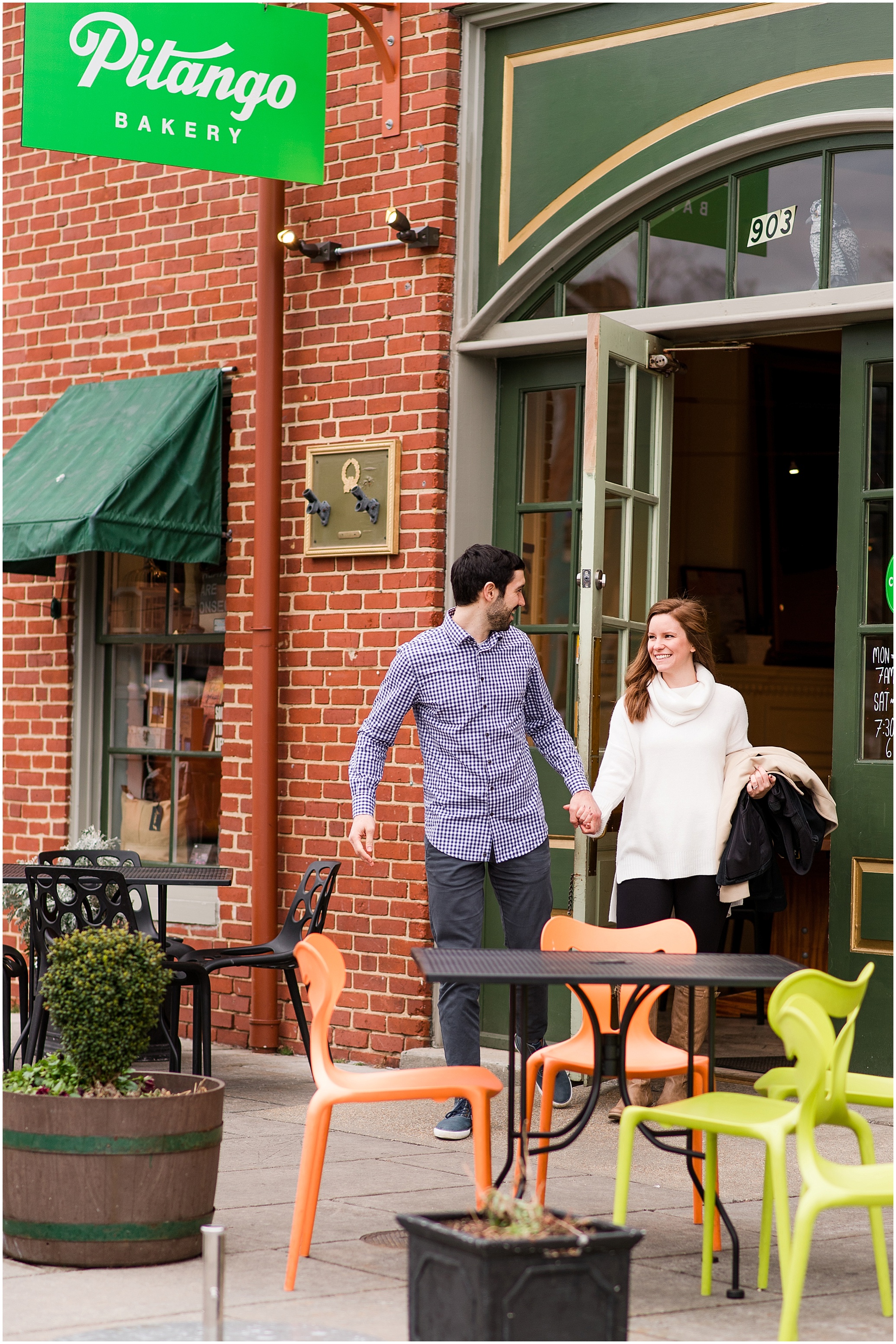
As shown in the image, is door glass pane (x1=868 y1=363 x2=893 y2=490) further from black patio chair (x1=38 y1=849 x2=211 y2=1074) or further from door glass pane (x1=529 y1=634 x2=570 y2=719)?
black patio chair (x1=38 y1=849 x2=211 y2=1074)

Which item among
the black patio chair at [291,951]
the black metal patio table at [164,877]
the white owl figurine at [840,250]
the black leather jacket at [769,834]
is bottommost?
the black patio chair at [291,951]

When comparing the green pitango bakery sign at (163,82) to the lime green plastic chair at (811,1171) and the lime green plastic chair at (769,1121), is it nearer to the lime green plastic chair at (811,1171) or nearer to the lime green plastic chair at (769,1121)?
the lime green plastic chair at (769,1121)

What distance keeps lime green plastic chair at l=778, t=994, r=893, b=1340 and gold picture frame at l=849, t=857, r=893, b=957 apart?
2.61 meters

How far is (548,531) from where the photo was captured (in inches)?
297

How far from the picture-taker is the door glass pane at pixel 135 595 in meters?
8.93

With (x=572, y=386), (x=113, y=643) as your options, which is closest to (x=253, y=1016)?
(x=113, y=643)

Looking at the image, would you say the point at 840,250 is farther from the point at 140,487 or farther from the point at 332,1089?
the point at 332,1089

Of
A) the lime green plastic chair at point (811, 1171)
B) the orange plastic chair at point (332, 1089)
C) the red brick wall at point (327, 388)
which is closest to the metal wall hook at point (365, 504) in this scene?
the red brick wall at point (327, 388)

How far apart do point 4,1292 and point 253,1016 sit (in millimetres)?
3759

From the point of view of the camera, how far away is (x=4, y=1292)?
13.9ft

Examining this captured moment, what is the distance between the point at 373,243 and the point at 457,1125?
3866 millimetres

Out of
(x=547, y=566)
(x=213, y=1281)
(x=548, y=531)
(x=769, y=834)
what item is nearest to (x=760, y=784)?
(x=769, y=834)

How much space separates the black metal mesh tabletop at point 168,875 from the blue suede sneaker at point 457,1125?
1.41 m

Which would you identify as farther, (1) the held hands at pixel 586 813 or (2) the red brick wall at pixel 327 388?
(2) the red brick wall at pixel 327 388
